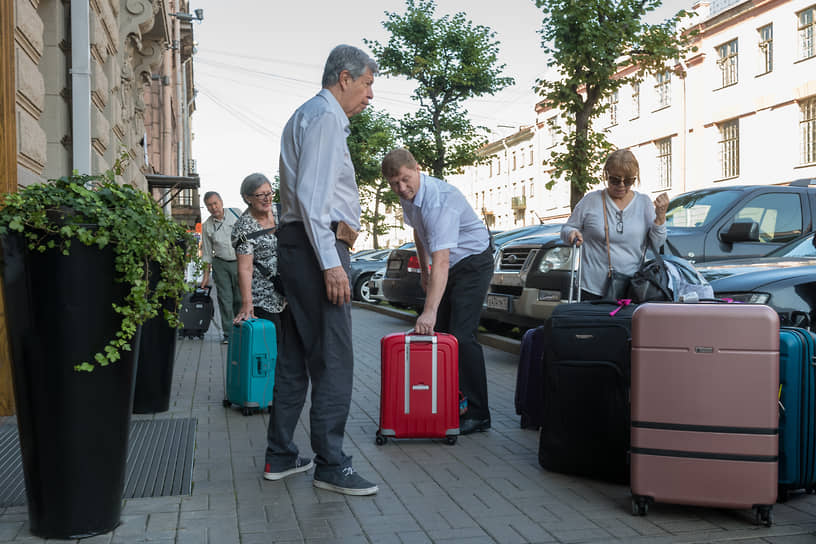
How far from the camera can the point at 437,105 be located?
3222 cm

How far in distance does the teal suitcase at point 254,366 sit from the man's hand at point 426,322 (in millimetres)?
1569

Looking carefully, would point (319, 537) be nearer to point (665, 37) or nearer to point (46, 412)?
point (46, 412)

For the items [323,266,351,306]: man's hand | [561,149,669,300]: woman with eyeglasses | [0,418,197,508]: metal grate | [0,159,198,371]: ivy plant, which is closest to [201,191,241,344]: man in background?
[0,418,197,508]: metal grate

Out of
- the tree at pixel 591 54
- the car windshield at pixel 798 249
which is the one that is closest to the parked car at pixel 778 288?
the car windshield at pixel 798 249

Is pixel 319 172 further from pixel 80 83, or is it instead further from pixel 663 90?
pixel 663 90

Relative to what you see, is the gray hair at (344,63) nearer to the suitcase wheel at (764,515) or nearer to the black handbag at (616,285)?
the black handbag at (616,285)

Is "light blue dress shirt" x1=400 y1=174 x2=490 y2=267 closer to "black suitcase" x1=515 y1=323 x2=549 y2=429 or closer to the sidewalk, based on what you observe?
"black suitcase" x1=515 y1=323 x2=549 y2=429

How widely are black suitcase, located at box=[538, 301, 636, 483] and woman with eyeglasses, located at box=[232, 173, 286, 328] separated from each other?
2812 millimetres

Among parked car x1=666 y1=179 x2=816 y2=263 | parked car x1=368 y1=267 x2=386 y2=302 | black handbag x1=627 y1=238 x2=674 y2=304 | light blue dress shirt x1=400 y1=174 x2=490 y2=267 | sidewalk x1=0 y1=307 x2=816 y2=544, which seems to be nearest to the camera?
sidewalk x1=0 y1=307 x2=816 y2=544

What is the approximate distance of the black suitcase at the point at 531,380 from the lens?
588cm

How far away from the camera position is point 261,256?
6.83 meters

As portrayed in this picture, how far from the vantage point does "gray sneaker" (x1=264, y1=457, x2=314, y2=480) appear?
15.1 ft

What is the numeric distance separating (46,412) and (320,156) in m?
1.67

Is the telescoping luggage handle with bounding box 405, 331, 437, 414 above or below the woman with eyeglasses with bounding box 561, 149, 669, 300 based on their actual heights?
below
